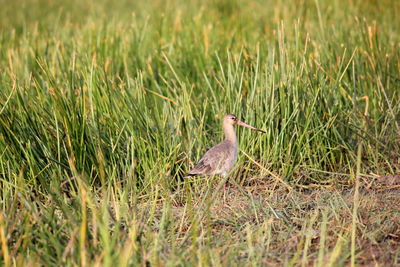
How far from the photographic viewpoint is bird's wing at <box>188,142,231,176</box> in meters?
4.15

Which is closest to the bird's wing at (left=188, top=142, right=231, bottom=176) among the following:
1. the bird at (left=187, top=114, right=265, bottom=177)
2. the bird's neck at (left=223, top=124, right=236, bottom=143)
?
the bird at (left=187, top=114, right=265, bottom=177)

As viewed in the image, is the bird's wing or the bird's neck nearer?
the bird's wing

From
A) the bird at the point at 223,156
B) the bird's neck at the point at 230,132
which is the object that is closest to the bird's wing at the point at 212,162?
the bird at the point at 223,156

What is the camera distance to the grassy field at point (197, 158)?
9.96 feet

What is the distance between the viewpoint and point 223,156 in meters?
4.27

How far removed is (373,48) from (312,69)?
2.68 ft

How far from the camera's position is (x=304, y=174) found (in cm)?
432

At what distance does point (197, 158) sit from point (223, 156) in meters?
0.32

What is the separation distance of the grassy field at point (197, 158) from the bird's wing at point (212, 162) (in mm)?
125

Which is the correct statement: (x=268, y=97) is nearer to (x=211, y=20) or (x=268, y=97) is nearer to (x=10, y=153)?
(x=10, y=153)

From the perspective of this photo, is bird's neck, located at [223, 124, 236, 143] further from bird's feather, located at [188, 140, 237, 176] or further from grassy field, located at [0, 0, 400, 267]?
grassy field, located at [0, 0, 400, 267]

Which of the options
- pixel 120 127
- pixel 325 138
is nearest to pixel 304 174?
pixel 325 138

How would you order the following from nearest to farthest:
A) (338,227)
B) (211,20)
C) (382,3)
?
(338,227) < (211,20) < (382,3)

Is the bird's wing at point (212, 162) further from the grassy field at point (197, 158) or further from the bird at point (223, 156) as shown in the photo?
the grassy field at point (197, 158)
